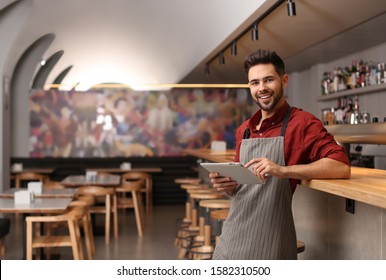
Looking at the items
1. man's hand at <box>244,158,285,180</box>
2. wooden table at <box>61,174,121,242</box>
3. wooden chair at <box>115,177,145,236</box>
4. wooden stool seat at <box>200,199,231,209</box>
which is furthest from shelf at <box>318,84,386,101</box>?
man's hand at <box>244,158,285,180</box>

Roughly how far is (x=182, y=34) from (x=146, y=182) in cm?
303

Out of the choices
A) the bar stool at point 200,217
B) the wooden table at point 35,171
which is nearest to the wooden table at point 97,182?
→ the bar stool at point 200,217

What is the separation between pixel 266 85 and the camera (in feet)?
8.20

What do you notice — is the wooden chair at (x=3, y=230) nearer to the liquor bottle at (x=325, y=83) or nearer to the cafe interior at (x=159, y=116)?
the cafe interior at (x=159, y=116)

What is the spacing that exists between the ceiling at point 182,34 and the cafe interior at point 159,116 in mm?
35

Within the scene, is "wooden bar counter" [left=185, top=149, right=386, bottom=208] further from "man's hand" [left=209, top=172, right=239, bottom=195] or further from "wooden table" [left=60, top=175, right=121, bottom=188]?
"wooden table" [left=60, top=175, right=121, bottom=188]

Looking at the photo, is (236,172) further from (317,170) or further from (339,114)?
(339,114)

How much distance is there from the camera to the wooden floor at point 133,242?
7.16 metres

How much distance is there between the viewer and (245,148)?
270 cm

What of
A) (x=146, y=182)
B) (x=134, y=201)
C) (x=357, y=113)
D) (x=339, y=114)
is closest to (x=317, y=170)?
(x=357, y=113)

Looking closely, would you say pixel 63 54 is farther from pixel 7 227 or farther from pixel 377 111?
pixel 377 111

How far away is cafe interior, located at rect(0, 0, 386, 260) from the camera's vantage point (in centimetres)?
525
